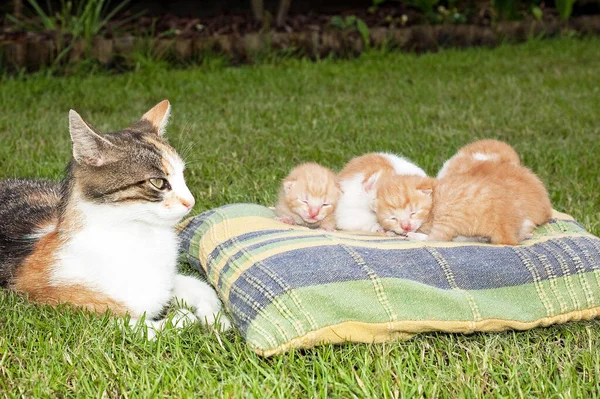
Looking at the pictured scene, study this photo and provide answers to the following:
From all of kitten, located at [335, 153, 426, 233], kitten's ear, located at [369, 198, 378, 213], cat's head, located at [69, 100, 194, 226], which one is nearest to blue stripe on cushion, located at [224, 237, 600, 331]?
cat's head, located at [69, 100, 194, 226]

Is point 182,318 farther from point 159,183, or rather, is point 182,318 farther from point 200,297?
point 159,183

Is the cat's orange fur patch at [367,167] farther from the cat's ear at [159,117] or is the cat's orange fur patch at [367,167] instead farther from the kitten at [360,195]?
the cat's ear at [159,117]

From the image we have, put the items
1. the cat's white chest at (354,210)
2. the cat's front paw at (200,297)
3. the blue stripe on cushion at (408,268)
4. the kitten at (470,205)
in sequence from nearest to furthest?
the blue stripe on cushion at (408,268) → the cat's front paw at (200,297) → the kitten at (470,205) → the cat's white chest at (354,210)

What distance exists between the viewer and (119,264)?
257cm

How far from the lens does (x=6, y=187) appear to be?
10.8 ft

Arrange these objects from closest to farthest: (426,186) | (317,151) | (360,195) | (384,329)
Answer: (384,329), (426,186), (360,195), (317,151)

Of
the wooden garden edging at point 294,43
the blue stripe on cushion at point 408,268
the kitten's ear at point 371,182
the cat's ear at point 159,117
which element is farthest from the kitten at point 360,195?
the wooden garden edging at point 294,43

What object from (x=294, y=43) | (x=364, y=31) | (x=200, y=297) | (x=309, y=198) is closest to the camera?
(x=200, y=297)

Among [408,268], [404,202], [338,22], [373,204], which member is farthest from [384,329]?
[338,22]

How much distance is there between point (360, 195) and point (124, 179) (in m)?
1.20

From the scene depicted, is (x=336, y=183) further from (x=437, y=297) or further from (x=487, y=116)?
(x=487, y=116)

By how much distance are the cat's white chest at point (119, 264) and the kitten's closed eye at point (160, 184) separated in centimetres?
15

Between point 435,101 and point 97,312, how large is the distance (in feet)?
15.7

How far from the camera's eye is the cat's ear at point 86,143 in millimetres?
2516
